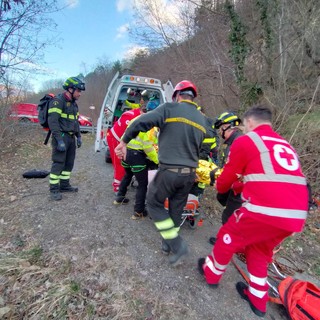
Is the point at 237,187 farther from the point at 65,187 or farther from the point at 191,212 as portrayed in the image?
the point at 65,187

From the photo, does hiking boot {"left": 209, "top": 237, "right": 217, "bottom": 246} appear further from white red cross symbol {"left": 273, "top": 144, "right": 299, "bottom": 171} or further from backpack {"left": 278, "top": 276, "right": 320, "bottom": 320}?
white red cross symbol {"left": 273, "top": 144, "right": 299, "bottom": 171}

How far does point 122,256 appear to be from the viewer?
2.85 m

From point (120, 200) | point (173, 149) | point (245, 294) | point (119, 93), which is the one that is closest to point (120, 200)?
point (120, 200)

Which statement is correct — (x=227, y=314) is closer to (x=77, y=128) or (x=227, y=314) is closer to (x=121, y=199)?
(x=121, y=199)

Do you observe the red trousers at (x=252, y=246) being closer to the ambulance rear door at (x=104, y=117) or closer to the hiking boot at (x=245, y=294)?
the hiking boot at (x=245, y=294)

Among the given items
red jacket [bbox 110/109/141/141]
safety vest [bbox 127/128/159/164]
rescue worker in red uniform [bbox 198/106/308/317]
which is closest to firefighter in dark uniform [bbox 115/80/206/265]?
rescue worker in red uniform [bbox 198/106/308/317]

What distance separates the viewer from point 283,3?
8141 millimetres

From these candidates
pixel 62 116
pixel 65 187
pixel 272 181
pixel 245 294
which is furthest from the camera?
pixel 65 187

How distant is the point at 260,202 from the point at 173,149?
1.04 m

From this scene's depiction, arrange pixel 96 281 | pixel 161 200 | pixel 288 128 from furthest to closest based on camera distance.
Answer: pixel 288 128 → pixel 161 200 → pixel 96 281

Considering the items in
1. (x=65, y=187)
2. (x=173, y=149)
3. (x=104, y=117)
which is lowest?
(x=65, y=187)

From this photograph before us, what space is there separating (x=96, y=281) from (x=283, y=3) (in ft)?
33.0

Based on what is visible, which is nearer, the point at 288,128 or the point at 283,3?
the point at 288,128

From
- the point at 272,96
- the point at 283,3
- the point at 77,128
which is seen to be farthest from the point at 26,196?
the point at 283,3
